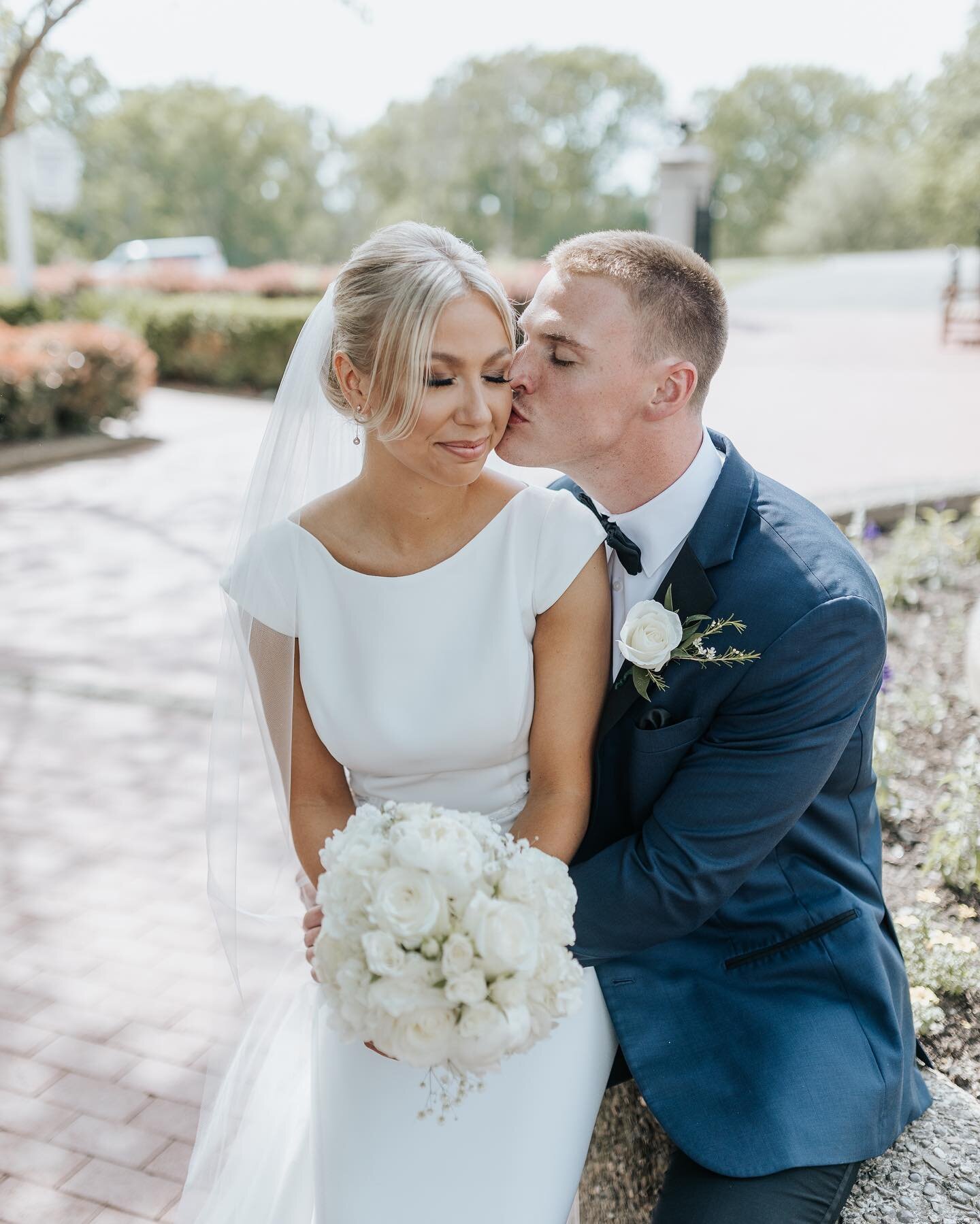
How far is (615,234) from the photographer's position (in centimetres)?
238

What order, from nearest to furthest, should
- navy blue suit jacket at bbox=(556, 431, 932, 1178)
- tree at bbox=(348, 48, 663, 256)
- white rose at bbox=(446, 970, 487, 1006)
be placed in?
white rose at bbox=(446, 970, 487, 1006) < navy blue suit jacket at bbox=(556, 431, 932, 1178) < tree at bbox=(348, 48, 663, 256)

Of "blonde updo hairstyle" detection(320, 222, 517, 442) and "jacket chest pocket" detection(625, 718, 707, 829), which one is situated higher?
"blonde updo hairstyle" detection(320, 222, 517, 442)

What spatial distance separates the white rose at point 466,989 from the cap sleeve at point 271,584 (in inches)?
42.0

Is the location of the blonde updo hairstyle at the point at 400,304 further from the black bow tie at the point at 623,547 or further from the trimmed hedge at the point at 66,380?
the trimmed hedge at the point at 66,380

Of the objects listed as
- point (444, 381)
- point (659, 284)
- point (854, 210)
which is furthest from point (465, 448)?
point (854, 210)

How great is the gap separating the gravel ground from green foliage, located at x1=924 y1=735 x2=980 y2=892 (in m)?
0.05

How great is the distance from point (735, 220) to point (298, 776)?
229 feet

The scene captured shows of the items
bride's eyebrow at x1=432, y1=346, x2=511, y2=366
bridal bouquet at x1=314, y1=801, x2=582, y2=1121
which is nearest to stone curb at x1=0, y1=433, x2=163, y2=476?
bride's eyebrow at x1=432, y1=346, x2=511, y2=366

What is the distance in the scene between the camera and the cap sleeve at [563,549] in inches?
92.2

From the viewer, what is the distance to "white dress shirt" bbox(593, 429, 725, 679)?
2338 millimetres

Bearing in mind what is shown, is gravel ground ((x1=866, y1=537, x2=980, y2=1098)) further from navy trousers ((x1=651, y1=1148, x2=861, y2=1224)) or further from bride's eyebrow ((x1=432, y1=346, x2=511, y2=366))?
bride's eyebrow ((x1=432, y1=346, x2=511, y2=366))

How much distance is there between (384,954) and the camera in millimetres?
1562

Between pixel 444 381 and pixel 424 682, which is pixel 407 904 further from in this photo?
pixel 444 381

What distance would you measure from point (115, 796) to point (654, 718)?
3361 mm
